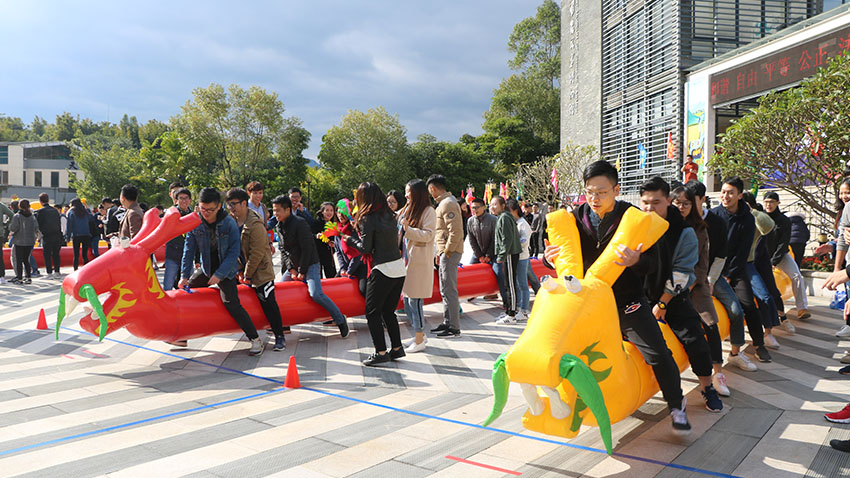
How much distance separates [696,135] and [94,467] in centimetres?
2187

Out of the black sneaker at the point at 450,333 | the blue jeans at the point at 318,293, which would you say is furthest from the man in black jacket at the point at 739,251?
the blue jeans at the point at 318,293

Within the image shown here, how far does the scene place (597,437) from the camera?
3607 mm

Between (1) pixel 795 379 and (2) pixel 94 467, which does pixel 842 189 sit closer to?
(1) pixel 795 379

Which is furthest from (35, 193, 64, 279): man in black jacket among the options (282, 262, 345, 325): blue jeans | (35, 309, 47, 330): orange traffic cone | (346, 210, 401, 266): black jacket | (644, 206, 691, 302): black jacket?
(644, 206, 691, 302): black jacket

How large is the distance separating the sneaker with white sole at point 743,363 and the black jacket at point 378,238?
11.3 ft

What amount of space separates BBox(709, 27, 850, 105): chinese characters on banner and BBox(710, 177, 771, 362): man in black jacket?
12.7 m

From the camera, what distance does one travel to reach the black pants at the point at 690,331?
387 cm

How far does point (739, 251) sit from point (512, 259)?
312cm

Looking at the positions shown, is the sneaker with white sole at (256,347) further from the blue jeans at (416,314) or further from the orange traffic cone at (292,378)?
the blue jeans at (416,314)

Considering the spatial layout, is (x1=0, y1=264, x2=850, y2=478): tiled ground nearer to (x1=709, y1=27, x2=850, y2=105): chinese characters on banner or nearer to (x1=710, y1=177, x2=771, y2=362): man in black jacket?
(x1=710, y1=177, x2=771, y2=362): man in black jacket

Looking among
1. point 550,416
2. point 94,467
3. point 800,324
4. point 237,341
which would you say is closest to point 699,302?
point 550,416

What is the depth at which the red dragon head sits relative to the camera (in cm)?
488

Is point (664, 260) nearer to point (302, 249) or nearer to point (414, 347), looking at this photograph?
point (414, 347)

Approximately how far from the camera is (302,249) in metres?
6.55
